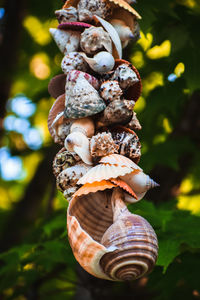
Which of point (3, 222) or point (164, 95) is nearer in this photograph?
point (164, 95)

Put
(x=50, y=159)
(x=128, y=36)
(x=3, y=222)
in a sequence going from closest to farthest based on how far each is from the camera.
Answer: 1. (x=128, y=36)
2. (x=50, y=159)
3. (x=3, y=222)

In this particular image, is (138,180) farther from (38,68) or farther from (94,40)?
(38,68)

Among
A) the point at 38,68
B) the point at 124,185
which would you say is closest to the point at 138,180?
the point at 124,185

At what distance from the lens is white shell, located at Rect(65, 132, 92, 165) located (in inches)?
25.0

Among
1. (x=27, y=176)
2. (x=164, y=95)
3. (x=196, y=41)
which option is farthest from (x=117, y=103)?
(x=27, y=176)

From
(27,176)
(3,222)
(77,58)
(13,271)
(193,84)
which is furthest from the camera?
(27,176)

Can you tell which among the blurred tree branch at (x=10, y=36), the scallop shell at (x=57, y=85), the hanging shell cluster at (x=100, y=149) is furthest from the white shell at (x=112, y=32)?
the blurred tree branch at (x=10, y=36)

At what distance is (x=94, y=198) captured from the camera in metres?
0.66

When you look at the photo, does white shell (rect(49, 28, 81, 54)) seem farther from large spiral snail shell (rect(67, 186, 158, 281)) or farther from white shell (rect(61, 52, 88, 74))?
large spiral snail shell (rect(67, 186, 158, 281))

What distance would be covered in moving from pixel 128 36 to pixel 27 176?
3366 millimetres

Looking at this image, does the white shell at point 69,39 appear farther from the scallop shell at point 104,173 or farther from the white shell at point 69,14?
the scallop shell at point 104,173

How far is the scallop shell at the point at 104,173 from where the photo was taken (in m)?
0.58

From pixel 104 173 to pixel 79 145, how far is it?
0.08 meters

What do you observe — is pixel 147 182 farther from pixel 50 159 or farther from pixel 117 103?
pixel 50 159
